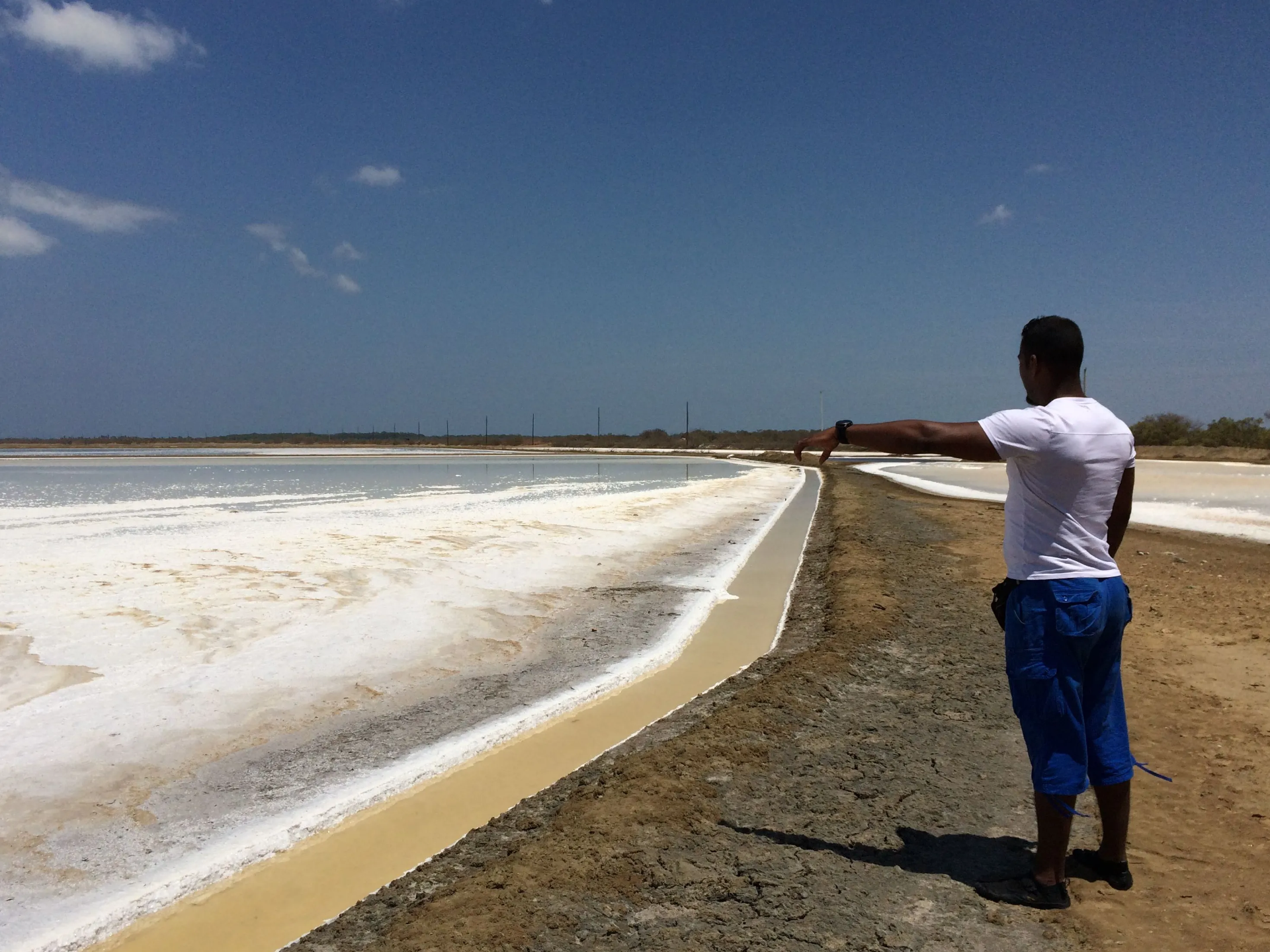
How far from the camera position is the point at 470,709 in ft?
17.3

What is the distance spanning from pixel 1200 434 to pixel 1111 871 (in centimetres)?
8341

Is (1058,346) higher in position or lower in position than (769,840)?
higher

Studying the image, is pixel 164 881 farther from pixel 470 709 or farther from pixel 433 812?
pixel 470 709

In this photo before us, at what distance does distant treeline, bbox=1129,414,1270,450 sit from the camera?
66.8m

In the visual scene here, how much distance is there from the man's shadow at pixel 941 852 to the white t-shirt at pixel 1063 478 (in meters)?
1.18

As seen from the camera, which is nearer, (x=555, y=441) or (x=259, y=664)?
(x=259, y=664)

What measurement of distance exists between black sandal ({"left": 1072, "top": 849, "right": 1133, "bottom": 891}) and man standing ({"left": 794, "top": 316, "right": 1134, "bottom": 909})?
15 centimetres

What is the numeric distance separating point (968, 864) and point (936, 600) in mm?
5845

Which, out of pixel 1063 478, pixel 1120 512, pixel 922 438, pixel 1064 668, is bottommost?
pixel 1064 668

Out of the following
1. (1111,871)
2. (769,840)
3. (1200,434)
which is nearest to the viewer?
(1111,871)

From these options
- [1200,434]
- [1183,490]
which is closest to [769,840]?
[1183,490]

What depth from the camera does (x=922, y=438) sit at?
2.65 meters

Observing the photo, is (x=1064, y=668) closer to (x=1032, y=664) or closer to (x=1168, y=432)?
(x=1032, y=664)

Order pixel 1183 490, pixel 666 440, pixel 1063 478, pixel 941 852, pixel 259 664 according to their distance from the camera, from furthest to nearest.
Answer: pixel 666 440
pixel 1183 490
pixel 259 664
pixel 941 852
pixel 1063 478
